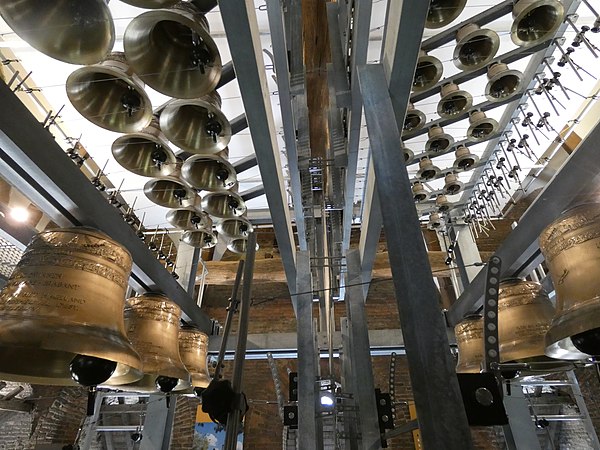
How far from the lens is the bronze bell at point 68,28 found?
134 centimetres

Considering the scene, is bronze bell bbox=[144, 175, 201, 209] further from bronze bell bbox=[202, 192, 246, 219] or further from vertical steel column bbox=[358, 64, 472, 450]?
vertical steel column bbox=[358, 64, 472, 450]

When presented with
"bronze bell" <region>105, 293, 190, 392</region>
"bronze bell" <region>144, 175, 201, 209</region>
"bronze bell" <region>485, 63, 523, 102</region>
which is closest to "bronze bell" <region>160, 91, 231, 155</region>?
"bronze bell" <region>144, 175, 201, 209</region>

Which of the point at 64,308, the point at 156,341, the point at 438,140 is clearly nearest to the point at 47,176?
the point at 64,308

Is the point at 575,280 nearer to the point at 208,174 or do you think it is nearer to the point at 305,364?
the point at 305,364

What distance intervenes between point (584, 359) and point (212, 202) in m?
2.31

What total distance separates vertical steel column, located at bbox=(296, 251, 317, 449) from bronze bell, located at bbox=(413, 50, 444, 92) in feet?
5.04

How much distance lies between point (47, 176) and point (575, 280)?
2115 millimetres

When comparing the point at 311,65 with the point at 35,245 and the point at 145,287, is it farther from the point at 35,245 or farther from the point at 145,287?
the point at 35,245

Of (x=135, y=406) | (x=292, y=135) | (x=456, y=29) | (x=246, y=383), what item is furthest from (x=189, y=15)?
(x=135, y=406)

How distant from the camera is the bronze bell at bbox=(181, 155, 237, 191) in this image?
2367 millimetres

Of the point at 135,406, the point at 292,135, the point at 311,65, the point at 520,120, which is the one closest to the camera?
the point at 292,135

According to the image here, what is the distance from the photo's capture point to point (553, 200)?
1.85 metres

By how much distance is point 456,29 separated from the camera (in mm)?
2969

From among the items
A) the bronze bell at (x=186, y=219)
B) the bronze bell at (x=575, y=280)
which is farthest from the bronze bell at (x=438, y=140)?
the bronze bell at (x=186, y=219)
